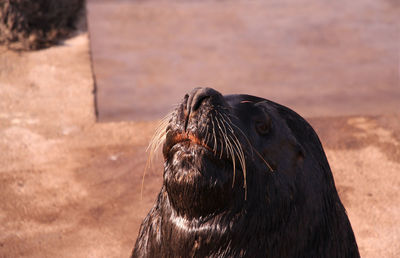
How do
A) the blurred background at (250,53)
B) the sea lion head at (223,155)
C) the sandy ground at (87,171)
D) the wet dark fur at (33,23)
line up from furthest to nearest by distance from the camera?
the blurred background at (250,53) < the wet dark fur at (33,23) < the sandy ground at (87,171) < the sea lion head at (223,155)

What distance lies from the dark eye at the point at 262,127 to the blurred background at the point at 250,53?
4.85 m

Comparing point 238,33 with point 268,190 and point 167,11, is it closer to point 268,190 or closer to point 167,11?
point 167,11

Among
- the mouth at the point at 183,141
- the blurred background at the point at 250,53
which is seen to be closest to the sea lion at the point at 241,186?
the mouth at the point at 183,141

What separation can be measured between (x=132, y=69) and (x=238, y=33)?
1901 millimetres

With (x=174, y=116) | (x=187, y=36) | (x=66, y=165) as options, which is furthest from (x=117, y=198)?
(x=187, y=36)

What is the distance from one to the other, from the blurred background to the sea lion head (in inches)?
191

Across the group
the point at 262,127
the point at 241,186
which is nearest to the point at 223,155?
the point at 241,186

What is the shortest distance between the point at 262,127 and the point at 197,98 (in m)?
0.36

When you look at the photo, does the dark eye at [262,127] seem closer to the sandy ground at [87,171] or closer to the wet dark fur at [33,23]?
the sandy ground at [87,171]

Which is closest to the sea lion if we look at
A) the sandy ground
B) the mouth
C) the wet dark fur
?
the mouth

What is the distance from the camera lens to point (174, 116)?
2.80m

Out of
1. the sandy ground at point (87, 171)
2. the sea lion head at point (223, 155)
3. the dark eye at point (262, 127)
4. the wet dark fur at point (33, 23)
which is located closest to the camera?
the sea lion head at point (223, 155)

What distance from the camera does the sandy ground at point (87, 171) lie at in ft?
15.4

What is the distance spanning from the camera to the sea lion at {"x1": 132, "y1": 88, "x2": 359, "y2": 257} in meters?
2.72
